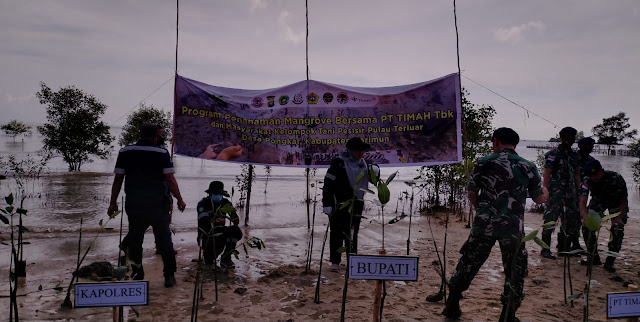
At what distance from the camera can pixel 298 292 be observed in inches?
169

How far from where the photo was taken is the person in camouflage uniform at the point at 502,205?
3362mm

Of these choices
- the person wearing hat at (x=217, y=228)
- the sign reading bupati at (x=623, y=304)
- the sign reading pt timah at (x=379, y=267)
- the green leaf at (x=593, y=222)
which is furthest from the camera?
the person wearing hat at (x=217, y=228)

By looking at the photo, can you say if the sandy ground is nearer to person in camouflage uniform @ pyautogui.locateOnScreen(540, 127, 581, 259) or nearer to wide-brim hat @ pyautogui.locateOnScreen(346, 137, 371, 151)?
person in camouflage uniform @ pyautogui.locateOnScreen(540, 127, 581, 259)

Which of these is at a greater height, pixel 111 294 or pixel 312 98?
pixel 312 98

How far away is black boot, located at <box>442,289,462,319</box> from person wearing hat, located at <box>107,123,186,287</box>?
301 centimetres

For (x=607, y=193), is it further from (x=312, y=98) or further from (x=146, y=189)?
(x=146, y=189)

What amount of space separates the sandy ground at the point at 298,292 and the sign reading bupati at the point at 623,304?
1633 mm

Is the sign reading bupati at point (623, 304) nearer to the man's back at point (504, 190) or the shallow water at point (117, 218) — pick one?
the man's back at point (504, 190)

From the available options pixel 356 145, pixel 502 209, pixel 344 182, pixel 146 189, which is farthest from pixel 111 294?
pixel 356 145

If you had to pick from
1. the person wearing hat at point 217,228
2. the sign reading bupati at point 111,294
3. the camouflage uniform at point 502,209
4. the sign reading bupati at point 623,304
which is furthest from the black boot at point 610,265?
the sign reading bupati at point 111,294

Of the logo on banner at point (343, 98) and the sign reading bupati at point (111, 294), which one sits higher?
the logo on banner at point (343, 98)

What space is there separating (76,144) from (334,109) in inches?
747

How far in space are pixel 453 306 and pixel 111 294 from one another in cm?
289

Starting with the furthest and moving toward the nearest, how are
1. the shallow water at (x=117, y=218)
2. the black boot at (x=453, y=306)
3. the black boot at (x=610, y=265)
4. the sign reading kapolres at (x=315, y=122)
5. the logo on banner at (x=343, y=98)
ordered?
1. the shallow water at (x=117, y=218)
2. the logo on banner at (x=343, y=98)
3. the sign reading kapolres at (x=315, y=122)
4. the black boot at (x=610, y=265)
5. the black boot at (x=453, y=306)
